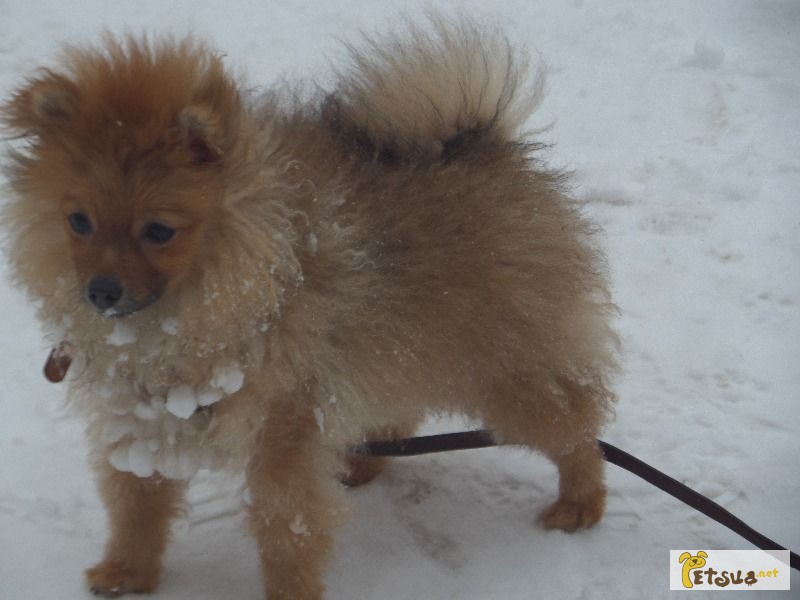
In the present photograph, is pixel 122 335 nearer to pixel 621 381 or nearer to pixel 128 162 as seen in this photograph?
pixel 128 162

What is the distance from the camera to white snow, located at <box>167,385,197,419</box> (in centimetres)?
227

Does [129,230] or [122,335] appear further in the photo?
[122,335]

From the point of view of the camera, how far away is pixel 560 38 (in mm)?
7238

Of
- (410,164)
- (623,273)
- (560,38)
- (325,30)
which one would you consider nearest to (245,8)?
(325,30)

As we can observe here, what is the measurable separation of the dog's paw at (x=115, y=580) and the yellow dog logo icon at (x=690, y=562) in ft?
6.21

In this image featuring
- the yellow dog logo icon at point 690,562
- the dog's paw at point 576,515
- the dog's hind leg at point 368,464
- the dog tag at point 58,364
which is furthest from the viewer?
the dog's hind leg at point 368,464

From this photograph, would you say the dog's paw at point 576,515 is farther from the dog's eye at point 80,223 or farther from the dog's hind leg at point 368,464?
the dog's eye at point 80,223

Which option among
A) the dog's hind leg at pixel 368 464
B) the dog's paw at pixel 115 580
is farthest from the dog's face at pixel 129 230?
the dog's hind leg at pixel 368 464

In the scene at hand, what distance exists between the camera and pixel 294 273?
89.1 inches

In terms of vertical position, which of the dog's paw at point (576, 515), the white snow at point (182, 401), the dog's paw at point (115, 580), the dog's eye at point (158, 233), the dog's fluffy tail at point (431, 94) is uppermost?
the dog's fluffy tail at point (431, 94)

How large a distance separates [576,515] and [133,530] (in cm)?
164

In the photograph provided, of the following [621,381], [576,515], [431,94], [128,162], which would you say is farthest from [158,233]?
[621,381]

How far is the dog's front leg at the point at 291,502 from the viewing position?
2418 millimetres

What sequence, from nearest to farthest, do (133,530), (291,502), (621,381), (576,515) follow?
(291,502), (133,530), (576,515), (621,381)
